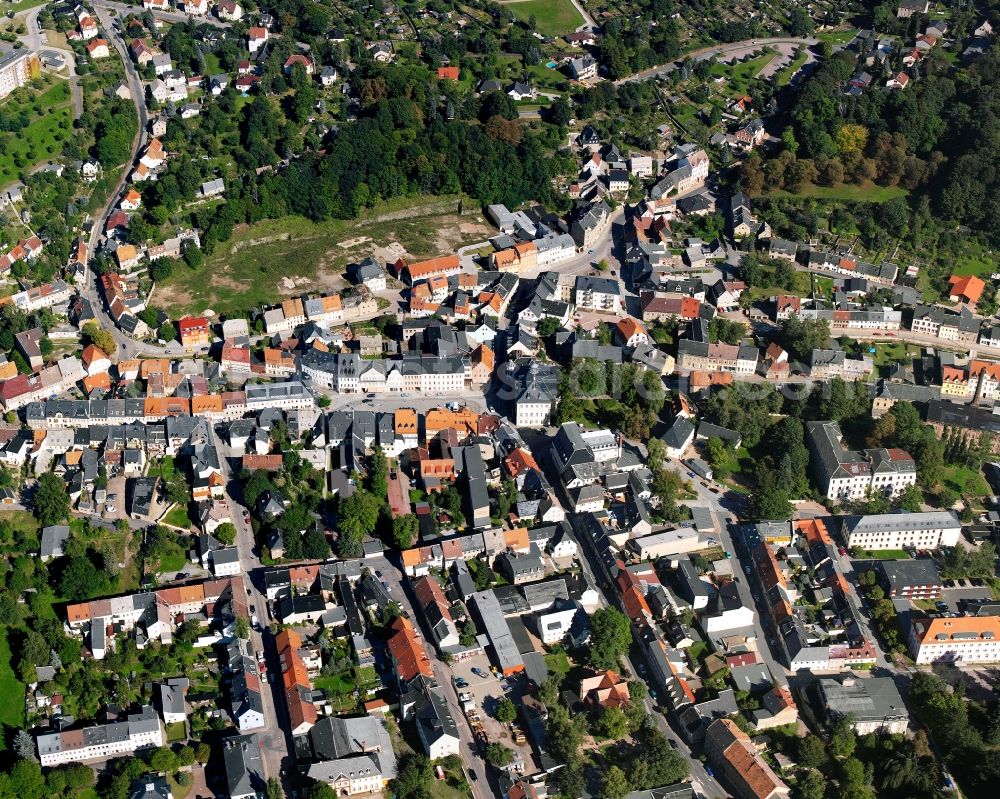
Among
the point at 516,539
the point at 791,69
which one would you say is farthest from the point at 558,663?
the point at 791,69

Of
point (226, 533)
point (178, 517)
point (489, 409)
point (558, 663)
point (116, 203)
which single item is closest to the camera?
point (558, 663)

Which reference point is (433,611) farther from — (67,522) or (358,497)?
(67,522)

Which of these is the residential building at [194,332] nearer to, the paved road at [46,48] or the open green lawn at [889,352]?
the paved road at [46,48]

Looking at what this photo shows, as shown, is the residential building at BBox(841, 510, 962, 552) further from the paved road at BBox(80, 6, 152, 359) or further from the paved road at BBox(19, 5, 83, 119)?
the paved road at BBox(19, 5, 83, 119)

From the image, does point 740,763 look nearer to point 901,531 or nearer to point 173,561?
point 901,531

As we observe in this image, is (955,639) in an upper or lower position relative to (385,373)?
lower

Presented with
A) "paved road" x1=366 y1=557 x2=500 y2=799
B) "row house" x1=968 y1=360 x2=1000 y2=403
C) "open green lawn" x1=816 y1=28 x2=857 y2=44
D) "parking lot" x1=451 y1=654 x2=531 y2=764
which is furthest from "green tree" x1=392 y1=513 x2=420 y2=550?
"open green lawn" x1=816 y1=28 x2=857 y2=44
